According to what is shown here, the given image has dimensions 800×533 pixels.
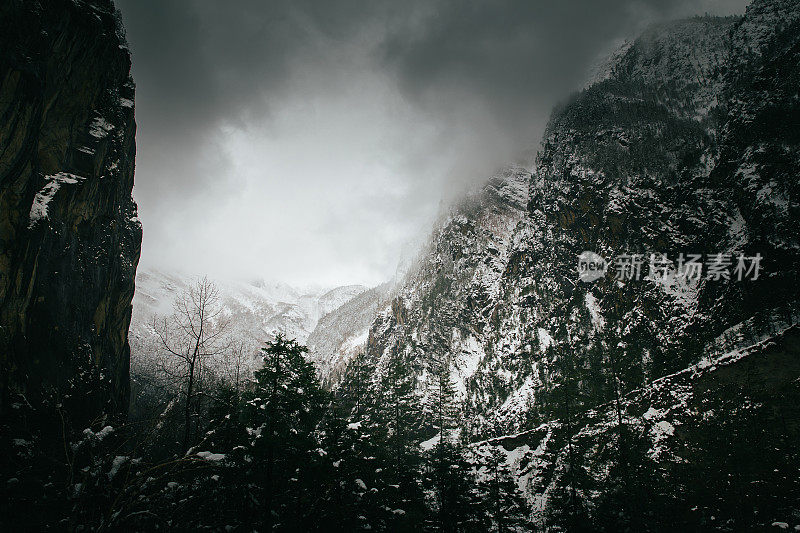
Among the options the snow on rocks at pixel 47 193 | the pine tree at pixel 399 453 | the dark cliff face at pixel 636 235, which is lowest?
the pine tree at pixel 399 453

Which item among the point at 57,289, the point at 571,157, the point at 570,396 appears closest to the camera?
the point at 57,289

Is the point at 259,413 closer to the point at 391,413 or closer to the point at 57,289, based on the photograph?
the point at 391,413

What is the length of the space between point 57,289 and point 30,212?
7062 millimetres

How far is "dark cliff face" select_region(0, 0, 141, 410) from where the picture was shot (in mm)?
21344

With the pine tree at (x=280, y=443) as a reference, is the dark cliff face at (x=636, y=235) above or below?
above

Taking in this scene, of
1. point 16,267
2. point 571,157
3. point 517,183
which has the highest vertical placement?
point 517,183

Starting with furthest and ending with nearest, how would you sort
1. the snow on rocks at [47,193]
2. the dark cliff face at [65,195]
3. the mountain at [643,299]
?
the mountain at [643,299] < the snow on rocks at [47,193] < the dark cliff face at [65,195]

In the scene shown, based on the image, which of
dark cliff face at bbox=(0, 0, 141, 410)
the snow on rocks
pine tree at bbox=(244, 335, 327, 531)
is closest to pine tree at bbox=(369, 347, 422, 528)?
pine tree at bbox=(244, 335, 327, 531)

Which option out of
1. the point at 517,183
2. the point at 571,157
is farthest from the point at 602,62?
the point at 571,157

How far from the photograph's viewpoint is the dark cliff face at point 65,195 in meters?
21.3

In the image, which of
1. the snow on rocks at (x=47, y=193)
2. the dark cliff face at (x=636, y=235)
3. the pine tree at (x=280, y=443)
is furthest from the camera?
the dark cliff face at (x=636, y=235)

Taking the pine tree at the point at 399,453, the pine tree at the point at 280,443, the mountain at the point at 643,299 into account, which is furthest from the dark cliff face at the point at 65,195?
the mountain at the point at 643,299

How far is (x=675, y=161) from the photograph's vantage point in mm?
98875

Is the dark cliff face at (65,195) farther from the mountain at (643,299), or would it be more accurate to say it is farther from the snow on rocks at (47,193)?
the mountain at (643,299)
